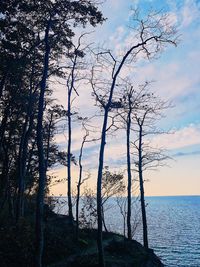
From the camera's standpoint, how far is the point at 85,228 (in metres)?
29.6

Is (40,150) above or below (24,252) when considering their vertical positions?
above

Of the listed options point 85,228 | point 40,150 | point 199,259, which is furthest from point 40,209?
point 199,259

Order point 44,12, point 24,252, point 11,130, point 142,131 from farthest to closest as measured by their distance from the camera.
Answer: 1. point 142,131
2. point 11,130
3. point 24,252
4. point 44,12

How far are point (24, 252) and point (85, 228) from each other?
38.6ft

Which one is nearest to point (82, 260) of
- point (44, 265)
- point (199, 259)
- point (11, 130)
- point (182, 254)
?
point (44, 265)

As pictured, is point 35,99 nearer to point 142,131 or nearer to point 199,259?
point 142,131

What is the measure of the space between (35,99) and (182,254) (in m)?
28.2

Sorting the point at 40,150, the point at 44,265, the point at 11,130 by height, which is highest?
the point at 11,130

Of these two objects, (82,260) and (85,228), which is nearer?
(82,260)

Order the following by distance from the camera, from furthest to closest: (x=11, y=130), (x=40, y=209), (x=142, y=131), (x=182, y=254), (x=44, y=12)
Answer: (x=182, y=254), (x=142, y=131), (x=11, y=130), (x=44, y=12), (x=40, y=209)

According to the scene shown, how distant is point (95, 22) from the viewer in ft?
56.2

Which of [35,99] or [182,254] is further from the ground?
[35,99]

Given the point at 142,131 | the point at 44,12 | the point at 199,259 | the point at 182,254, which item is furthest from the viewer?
the point at 182,254

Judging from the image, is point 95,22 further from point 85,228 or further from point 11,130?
point 85,228
